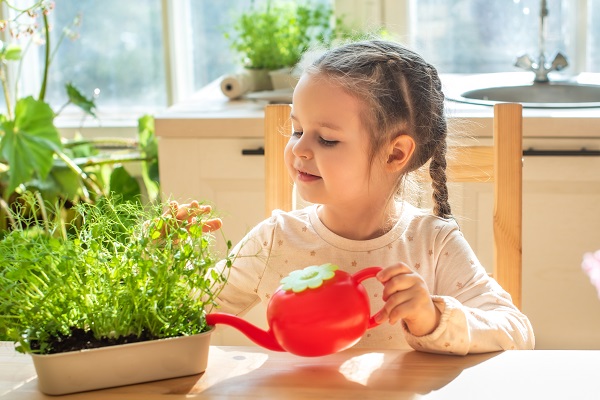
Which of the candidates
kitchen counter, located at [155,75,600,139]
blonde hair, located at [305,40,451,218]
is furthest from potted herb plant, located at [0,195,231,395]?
kitchen counter, located at [155,75,600,139]

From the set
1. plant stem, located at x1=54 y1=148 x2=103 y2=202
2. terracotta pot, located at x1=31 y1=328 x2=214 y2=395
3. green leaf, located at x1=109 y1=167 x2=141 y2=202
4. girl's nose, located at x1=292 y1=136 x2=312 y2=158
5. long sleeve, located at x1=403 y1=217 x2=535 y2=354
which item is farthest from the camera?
green leaf, located at x1=109 y1=167 x2=141 y2=202

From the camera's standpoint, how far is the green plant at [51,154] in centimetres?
240

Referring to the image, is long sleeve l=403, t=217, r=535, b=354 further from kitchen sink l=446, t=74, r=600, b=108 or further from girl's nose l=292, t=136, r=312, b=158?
kitchen sink l=446, t=74, r=600, b=108

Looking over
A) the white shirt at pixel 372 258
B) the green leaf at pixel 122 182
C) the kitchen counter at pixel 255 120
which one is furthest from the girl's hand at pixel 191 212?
the green leaf at pixel 122 182

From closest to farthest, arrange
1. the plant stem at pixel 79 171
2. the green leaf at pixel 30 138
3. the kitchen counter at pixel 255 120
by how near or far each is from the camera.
Result: the kitchen counter at pixel 255 120, the green leaf at pixel 30 138, the plant stem at pixel 79 171

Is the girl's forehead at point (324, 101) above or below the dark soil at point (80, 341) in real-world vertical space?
above

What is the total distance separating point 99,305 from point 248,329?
17 cm

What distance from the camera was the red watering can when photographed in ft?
3.18

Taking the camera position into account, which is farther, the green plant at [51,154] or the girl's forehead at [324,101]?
the green plant at [51,154]

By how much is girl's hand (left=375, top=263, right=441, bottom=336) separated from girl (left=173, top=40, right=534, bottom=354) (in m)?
0.11

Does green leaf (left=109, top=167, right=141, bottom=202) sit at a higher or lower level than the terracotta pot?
lower

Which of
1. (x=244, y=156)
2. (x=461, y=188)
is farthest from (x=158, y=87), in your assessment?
(x=461, y=188)

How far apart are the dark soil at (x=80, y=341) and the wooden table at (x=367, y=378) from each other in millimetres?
52

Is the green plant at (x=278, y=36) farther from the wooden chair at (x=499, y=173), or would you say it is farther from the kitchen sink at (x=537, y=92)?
the wooden chair at (x=499, y=173)
